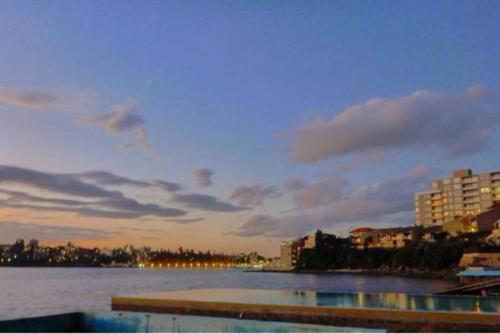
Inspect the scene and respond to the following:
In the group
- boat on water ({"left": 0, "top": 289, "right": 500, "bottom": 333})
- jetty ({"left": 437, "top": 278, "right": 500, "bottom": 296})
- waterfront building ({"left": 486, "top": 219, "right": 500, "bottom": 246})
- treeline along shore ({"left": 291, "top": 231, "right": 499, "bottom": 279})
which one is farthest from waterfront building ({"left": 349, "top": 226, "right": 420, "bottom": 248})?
boat on water ({"left": 0, "top": 289, "right": 500, "bottom": 333})

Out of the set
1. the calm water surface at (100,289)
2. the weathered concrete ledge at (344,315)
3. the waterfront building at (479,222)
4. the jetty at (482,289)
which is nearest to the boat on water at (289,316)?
the weathered concrete ledge at (344,315)

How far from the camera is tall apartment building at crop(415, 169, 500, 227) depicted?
151500mm

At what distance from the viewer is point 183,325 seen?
629 inches

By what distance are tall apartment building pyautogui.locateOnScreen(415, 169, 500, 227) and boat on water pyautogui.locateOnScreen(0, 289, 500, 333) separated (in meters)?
141

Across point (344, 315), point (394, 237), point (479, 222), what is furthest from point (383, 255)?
point (344, 315)

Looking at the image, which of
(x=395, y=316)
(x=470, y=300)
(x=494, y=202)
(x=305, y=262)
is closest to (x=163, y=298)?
(x=395, y=316)

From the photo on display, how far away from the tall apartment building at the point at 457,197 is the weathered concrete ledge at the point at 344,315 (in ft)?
472

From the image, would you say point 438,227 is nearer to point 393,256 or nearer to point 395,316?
point 393,256

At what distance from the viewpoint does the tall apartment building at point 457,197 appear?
15150 centimetres

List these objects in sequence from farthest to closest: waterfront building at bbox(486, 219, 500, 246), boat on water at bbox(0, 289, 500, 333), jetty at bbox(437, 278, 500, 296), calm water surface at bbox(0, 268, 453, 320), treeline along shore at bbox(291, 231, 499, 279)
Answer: treeline along shore at bbox(291, 231, 499, 279)
waterfront building at bbox(486, 219, 500, 246)
calm water surface at bbox(0, 268, 453, 320)
jetty at bbox(437, 278, 500, 296)
boat on water at bbox(0, 289, 500, 333)

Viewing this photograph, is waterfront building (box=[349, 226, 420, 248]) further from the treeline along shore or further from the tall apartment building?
the tall apartment building

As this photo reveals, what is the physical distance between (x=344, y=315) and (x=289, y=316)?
90.7 inches

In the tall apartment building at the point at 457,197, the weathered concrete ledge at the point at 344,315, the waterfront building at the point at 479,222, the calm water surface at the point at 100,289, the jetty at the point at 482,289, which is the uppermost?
the tall apartment building at the point at 457,197

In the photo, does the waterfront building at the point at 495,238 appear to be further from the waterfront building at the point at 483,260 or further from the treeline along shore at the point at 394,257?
the waterfront building at the point at 483,260
